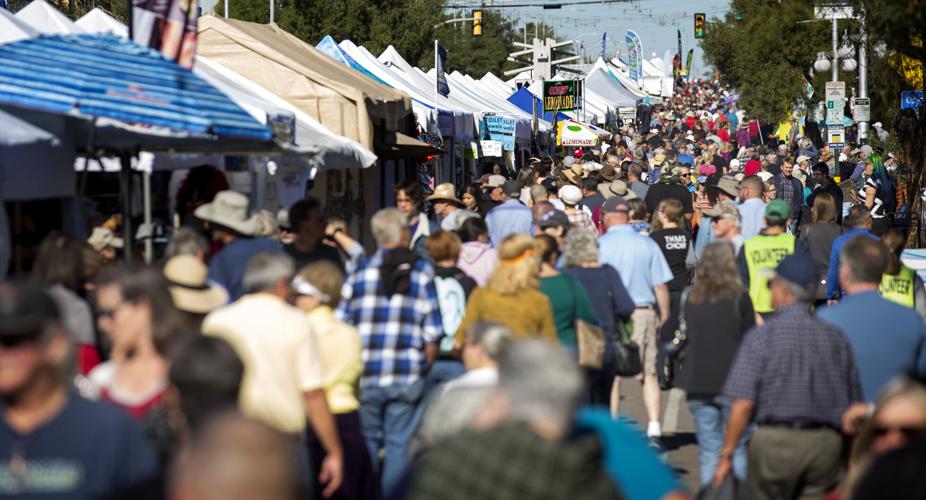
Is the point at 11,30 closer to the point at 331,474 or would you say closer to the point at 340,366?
the point at 340,366

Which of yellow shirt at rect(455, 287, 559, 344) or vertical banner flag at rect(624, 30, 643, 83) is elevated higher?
vertical banner flag at rect(624, 30, 643, 83)

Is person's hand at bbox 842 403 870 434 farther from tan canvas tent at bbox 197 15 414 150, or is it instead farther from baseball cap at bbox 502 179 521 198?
tan canvas tent at bbox 197 15 414 150

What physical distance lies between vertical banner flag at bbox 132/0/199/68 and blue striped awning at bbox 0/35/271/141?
0.12 m

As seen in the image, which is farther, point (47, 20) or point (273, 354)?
point (47, 20)

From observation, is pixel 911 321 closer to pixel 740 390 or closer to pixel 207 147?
pixel 740 390

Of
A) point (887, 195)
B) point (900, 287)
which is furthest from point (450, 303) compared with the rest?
point (887, 195)

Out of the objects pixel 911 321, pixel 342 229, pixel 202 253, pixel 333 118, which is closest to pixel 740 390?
pixel 911 321

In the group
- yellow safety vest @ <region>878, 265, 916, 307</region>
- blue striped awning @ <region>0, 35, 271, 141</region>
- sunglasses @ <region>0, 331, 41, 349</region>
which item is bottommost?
yellow safety vest @ <region>878, 265, 916, 307</region>

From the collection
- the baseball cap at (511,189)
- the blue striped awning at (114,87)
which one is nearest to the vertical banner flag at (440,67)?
the baseball cap at (511,189)

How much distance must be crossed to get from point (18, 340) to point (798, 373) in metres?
3.72

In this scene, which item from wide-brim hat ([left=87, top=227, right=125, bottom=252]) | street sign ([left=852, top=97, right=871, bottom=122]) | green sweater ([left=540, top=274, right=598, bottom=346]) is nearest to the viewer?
green sweater ([left=540, top=274, right=598, bottom=346])

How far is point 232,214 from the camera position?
9.20m

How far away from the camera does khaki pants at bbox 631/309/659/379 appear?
36.3 ft

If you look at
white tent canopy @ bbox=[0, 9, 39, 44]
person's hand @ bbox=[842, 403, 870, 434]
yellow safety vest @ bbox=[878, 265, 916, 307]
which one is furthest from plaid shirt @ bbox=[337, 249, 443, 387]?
white tent canopy @ bbox=[0, 9, 39, 44]
